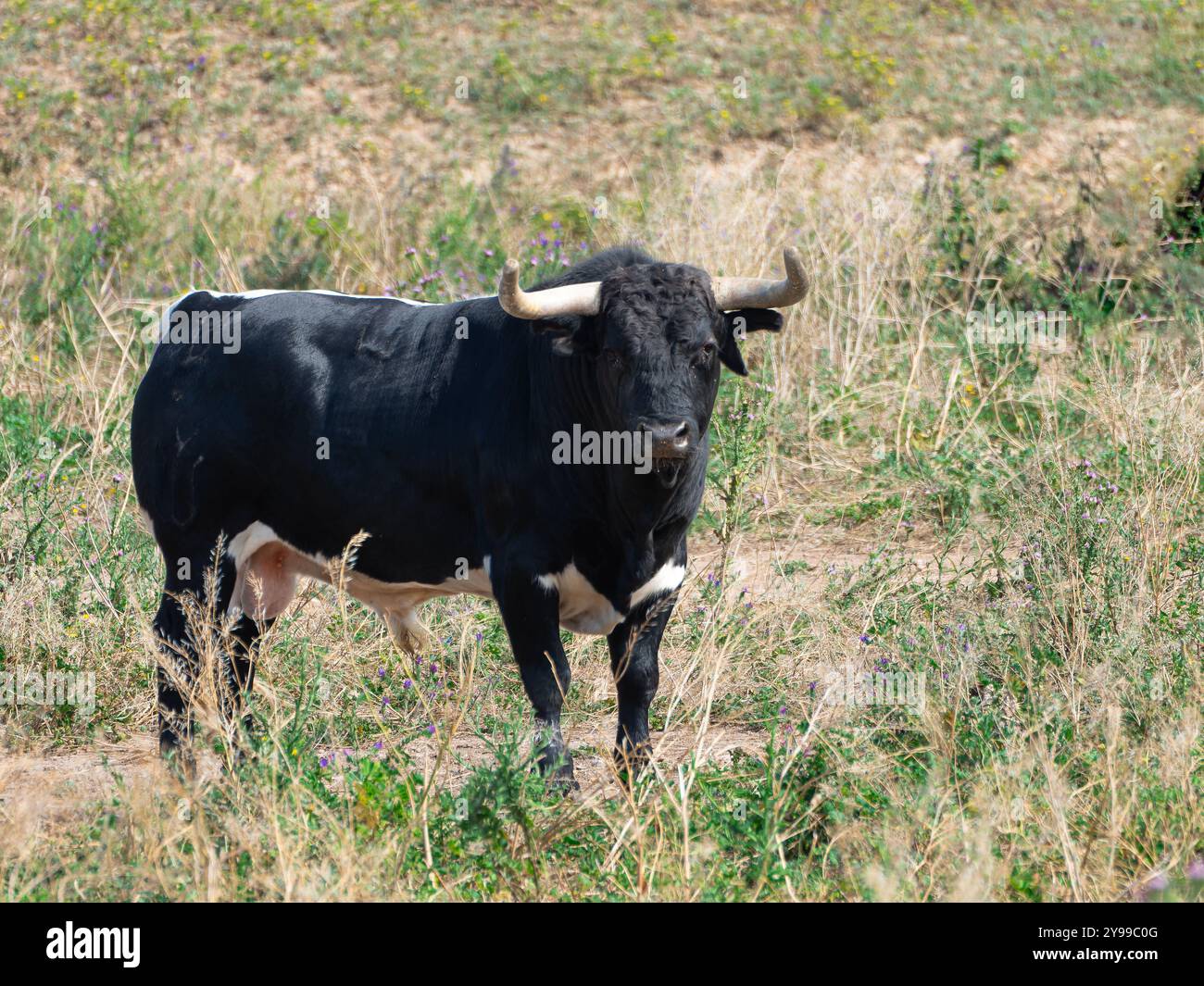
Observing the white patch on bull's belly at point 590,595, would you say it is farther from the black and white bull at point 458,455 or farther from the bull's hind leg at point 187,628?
the bull's hind leg at point 187,628

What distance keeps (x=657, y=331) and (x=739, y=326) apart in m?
0.47

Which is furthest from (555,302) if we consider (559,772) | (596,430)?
(559,772)

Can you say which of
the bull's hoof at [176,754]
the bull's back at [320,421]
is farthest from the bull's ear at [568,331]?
the bull's hoof at [176,754]

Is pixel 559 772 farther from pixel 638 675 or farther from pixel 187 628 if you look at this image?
pixel 187 628

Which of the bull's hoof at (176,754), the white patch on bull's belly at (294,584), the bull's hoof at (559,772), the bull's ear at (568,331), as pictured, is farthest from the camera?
the white patch on bull's belly at (294,584)

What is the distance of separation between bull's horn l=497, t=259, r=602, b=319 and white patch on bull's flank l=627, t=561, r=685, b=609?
3.06 feet

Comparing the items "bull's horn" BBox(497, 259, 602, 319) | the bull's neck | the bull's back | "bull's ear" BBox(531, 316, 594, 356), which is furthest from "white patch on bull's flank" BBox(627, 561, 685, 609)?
"bull's horn" BBox(497, 259, 602, 319)

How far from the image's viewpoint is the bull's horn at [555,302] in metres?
4.82

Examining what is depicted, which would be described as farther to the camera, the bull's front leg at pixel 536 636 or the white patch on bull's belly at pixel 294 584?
the white patch on bull's belly at pixel 294 584

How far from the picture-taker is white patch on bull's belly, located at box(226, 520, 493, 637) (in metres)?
5.46

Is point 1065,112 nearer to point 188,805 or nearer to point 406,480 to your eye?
point 406,480

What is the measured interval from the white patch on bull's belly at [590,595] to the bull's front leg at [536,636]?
53 millimetres
